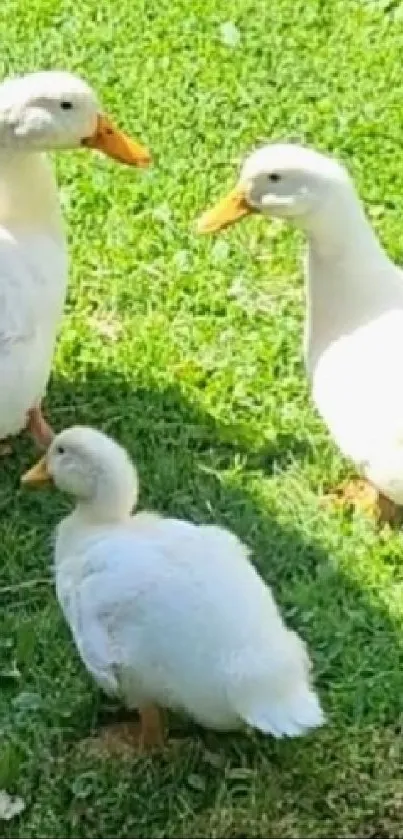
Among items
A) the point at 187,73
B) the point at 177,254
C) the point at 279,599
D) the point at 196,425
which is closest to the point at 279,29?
the point at 187,73

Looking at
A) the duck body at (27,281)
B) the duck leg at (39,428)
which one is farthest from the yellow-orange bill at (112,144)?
the duck leg at (39,428)

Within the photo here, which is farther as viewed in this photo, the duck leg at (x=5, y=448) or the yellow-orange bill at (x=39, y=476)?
the duck leg at (x=5, y=448)

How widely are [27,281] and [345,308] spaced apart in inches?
27.9

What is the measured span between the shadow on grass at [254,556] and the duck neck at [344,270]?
35cm

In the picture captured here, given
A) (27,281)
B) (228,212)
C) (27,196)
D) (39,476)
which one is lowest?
(39,476)

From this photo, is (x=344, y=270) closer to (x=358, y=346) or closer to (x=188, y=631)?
(x=358, y=346)

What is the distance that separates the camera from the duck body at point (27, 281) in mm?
4160

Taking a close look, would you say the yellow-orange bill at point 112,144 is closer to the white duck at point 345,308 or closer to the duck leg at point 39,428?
the white duck at point 345,308

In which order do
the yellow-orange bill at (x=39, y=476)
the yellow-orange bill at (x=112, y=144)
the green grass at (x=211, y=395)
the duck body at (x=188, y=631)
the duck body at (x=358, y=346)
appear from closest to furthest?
the duck body at (x=188, y=631) < the green grass at (x=211, y=395) < the yellow-orange bill at (x=39, y=476) < the duck body at (x=358, y=346) < the yellow-orange bill at (x=112, y=144)

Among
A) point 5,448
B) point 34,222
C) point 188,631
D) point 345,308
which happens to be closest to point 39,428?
point 5,448

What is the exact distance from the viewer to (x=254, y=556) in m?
4.09

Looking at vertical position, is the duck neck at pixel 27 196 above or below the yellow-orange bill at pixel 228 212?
below

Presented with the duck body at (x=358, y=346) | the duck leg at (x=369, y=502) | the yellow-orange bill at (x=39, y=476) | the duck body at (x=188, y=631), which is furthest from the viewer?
the duck leg at (x=369, y=502)

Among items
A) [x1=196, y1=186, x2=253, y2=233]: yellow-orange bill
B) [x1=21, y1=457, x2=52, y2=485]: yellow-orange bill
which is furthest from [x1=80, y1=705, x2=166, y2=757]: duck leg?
[x1=196, y1=186, x2=253, y2=233]: yellow-orange bill
